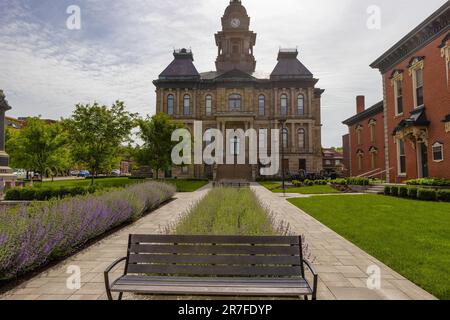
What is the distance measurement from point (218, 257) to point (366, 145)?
3171 cm

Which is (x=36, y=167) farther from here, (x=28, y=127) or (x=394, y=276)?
(x=394, y=276)

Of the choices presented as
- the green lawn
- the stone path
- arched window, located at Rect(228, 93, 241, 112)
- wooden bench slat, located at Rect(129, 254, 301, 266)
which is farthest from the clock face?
wooden bench slat, located at Rect(129, 254, 301, 266)

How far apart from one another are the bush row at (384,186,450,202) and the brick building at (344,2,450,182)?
9.77 ft

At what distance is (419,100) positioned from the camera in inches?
725

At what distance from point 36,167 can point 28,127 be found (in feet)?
12.1

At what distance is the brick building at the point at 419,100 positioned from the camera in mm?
15898

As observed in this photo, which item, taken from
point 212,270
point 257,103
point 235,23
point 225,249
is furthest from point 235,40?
point 212,270

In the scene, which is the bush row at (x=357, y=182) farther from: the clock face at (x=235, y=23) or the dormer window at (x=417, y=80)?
the clock face at (x=235, y=23)

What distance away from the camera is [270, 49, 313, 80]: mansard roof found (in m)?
44.1

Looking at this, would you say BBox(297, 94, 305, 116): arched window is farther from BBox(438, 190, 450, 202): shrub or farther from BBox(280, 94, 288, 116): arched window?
BBox(438, 190, 450, 202): shrub

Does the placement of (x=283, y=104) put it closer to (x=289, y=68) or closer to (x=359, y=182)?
(x=289, y=68)

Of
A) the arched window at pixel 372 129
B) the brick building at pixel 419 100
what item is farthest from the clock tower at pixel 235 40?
the brick building at pixel 419 100
